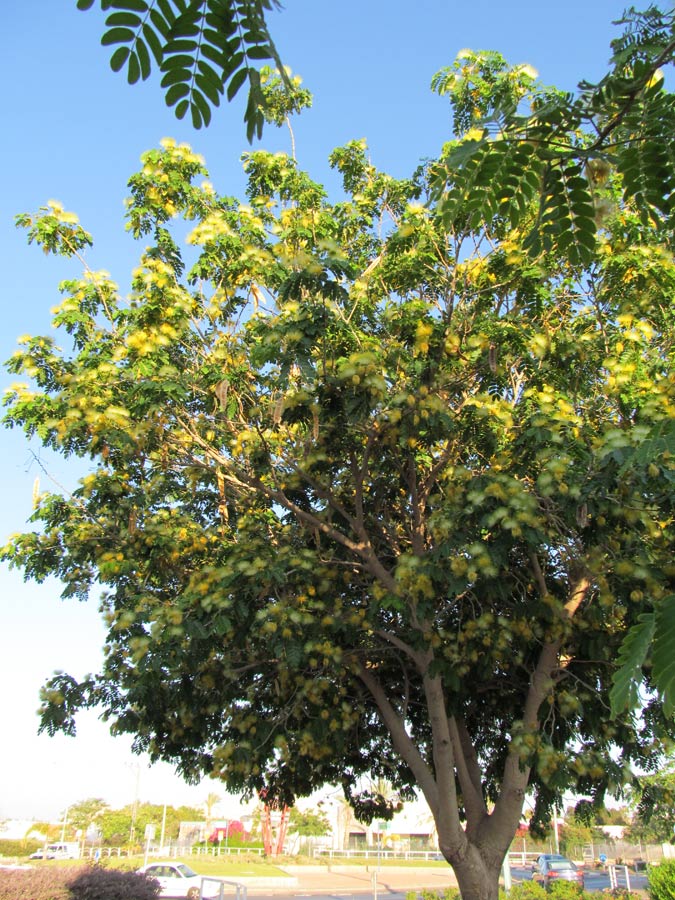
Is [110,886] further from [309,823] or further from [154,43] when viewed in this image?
[309,823]

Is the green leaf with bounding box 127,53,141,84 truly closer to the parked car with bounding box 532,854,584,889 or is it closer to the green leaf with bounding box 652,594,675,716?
the green leaf with bounding box 652,594,675,716

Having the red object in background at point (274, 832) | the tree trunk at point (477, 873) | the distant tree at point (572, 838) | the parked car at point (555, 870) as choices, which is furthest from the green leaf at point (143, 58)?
the distant tree at point (572, 838)

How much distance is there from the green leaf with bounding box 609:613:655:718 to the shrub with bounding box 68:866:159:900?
909 cm

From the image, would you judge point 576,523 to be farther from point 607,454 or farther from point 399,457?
point 399,457

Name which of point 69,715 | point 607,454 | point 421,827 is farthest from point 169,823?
point 607,454

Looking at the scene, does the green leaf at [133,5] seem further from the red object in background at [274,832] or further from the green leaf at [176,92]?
the red object in background at [274,832]

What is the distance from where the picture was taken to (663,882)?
45.9ft

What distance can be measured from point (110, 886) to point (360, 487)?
22.2 ft

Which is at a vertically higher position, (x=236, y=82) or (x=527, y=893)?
(x=236, y=82)

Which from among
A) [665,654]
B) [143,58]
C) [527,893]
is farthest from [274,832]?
[143,58]

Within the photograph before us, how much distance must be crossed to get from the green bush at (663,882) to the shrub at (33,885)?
1067cm

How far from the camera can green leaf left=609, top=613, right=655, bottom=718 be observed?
7.21ft

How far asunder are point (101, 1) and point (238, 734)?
674 cm

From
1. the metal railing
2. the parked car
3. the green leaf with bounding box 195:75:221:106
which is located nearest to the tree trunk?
the green leaf with bounding box 195:75:221:106
